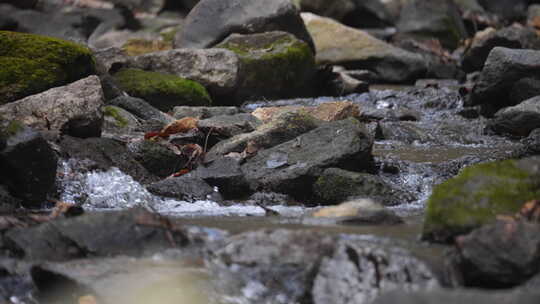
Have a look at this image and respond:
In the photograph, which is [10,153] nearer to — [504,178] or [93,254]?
[93,254]

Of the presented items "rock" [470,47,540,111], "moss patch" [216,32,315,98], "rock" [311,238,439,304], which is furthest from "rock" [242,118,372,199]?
"moss patch" [216,32,315,98]

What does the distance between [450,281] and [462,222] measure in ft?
1.98

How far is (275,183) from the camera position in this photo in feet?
20.3

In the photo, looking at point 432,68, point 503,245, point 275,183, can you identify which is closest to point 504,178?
→ point 503,245

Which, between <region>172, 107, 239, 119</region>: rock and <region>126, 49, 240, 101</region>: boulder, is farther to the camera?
<region>126, 49, 240, 101</region>: boulder

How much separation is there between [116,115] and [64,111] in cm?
143

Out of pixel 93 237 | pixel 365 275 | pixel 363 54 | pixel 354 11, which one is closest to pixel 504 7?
pixel 354 11

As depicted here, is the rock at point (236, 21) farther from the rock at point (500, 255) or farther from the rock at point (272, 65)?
the rock at point (500, 255)

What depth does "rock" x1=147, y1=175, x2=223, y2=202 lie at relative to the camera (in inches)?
A: 235

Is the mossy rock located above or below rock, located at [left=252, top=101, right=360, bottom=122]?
above

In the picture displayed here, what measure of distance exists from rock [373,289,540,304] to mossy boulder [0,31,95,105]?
5.49 meters

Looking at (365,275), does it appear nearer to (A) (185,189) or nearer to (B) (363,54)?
(A) (185,189)

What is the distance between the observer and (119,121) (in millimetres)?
7898

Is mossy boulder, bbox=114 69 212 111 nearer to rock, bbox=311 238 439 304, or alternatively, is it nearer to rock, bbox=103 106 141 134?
rock, bbox=103 106 141 134
